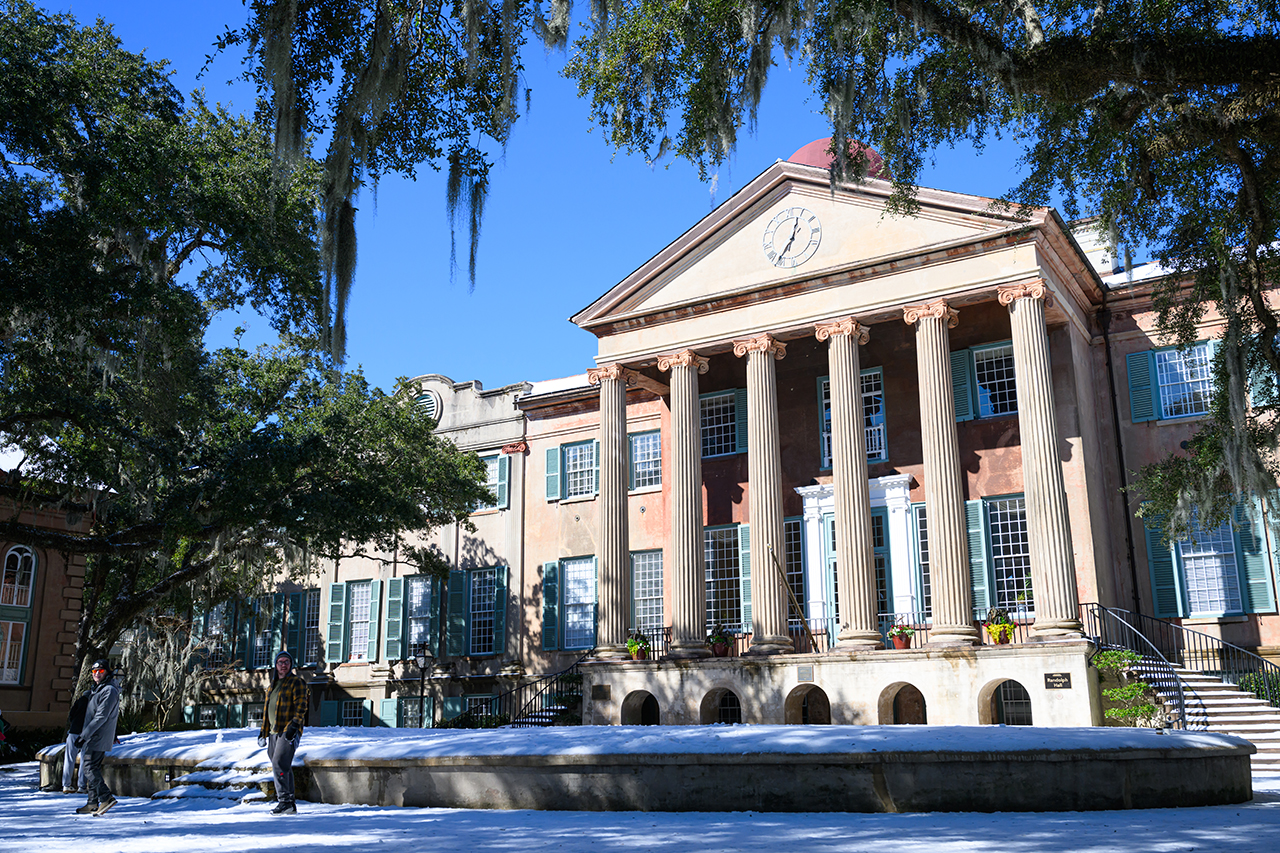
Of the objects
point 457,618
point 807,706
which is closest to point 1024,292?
point 807,706

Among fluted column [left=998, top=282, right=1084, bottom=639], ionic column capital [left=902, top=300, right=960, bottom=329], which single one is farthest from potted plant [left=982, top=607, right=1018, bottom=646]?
ionic column capital [left=902, top=300, right=960, bottom=329]

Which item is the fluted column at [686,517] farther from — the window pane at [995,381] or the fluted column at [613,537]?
the window pane at [995,381]

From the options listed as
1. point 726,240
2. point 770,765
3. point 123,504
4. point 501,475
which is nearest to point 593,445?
point 501,475

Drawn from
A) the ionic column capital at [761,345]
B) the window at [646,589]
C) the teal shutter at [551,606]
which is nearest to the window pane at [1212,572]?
the ionic column capital at [761,345]

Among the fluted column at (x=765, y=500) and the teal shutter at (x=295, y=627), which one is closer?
the fluted column at (x=765, y=500)

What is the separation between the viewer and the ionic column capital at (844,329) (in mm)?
22469

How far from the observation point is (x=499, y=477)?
29891 millimetres

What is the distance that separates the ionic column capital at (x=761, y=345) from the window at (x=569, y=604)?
24.3 feet

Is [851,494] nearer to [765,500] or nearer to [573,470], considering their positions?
[765,500]

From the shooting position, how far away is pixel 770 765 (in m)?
9.67

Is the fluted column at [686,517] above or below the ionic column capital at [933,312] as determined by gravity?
below

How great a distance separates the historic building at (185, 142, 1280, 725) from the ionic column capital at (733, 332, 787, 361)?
0.05 metres

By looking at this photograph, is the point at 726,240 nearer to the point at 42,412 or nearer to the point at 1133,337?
the point at 1133,337

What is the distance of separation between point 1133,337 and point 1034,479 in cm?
571
